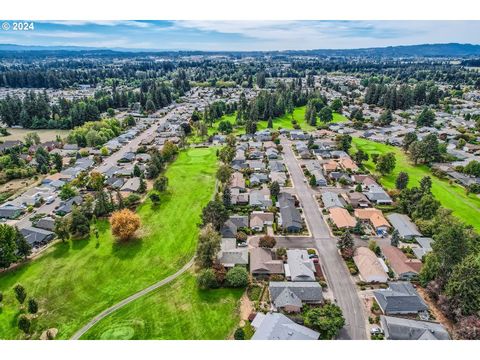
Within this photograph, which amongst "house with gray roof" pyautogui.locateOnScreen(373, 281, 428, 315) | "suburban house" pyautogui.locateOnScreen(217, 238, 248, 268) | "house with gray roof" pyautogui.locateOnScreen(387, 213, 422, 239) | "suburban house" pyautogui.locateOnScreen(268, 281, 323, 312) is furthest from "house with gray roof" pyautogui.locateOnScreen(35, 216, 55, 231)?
"house with gray roof" pyautogui.locateOnScreen(387, 213, 422, 239)

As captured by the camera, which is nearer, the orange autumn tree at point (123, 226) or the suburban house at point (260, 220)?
the orange autumn tree at point (123, 226)

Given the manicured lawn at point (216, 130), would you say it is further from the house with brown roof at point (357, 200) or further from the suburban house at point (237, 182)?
the house with brown roof at point (357, 200)

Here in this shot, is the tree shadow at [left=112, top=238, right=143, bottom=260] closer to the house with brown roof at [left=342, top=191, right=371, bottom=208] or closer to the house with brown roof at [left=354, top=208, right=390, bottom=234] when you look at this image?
the house with brown roof at [left=354, top=208, right=390, bottom=234]

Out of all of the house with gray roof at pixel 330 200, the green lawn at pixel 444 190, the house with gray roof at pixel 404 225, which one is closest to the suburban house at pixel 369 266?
the house with gray roof at pixel 404 225

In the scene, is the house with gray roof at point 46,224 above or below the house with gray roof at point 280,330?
below

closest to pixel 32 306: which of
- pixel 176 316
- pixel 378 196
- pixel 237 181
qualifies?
pixel 176 316

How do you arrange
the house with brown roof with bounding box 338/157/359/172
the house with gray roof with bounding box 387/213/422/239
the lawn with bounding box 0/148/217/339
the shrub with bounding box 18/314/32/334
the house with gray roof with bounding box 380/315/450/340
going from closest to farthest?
the house with gray roof with bounding box 380/315/450/340, the shrub with bounding box 18/314/32/334, the lawn with bounding box 0/148/217/339, the house with gray roof with bounding box 387/213/422/239, the house with brown roof with bounding box 338/157/359/172
